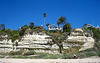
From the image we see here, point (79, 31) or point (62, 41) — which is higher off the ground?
point (79, 31)

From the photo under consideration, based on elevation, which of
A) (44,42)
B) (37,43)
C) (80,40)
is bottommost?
(37,43)

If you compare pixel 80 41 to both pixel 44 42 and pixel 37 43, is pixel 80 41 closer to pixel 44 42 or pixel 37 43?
pixel 44 42

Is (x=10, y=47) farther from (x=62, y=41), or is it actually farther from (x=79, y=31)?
(x=79, y=31)

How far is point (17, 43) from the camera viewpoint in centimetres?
2648

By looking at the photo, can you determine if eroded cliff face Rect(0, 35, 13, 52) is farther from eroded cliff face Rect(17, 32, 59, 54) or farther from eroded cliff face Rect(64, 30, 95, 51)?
eroded cliff face Rect(64, 30, 95, 51)

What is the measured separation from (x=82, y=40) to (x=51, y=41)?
7.97 metres

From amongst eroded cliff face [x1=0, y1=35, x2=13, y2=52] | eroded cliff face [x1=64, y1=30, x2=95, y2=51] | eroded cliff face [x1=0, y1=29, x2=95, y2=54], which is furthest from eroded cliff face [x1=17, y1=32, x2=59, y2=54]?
eroded cliff face [x1=64, y1=30, x2=95, y2=51]

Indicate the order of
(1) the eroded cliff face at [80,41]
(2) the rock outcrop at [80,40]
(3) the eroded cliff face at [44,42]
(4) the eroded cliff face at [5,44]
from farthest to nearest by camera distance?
(4) the eroded cliff face at [5,44]
(3) the eroded cliff face at [44,42]
(2) the rock outcrop at [80,40]
(1) the eroded cliff face at [80,41]

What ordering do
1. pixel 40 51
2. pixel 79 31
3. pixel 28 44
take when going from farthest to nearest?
pixel 79 31 < pixel 28 44 < pixel 40 51

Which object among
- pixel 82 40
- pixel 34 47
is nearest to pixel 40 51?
pixel 34 47

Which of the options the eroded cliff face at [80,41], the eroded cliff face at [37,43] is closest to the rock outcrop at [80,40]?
the eroded cliff face at [80,41]

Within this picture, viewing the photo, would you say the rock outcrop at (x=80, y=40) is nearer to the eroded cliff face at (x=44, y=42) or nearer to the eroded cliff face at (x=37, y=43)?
the eroded cliff face at (x=44, y=42)

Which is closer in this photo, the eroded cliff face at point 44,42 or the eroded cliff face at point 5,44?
the eroded cliff face at point 44,42

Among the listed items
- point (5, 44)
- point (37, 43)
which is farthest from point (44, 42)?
point (5, 44)
